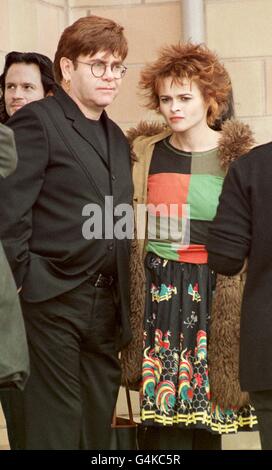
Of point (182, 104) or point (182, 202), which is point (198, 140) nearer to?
point (182, 104)

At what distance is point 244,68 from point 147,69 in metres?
1.35

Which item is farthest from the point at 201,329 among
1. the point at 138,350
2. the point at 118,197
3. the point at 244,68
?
the point at 244,68

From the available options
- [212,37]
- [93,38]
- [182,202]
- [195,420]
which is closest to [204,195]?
[182,202]

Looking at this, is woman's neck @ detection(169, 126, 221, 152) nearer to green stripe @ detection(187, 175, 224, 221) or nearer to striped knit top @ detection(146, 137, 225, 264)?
striped knit top @ detection(146, 137, 225, 264)

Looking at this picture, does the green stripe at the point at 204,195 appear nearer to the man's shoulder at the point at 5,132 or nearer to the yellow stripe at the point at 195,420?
the yellow stripe at the point at 195,420

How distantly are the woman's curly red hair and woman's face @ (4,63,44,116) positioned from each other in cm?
55

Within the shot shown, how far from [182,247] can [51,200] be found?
0.52 m

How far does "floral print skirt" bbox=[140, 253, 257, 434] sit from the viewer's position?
15.6 ft

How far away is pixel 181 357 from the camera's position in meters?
4.77

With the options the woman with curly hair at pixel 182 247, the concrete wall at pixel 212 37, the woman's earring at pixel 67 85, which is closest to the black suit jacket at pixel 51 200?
the woman's earring at pixel 67 85

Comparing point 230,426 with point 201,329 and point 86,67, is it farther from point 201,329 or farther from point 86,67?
point 86,67

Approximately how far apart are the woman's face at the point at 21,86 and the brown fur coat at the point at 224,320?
32.9 inches

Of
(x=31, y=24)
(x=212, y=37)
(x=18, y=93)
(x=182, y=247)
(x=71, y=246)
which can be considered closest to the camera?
(x=71, y=246)

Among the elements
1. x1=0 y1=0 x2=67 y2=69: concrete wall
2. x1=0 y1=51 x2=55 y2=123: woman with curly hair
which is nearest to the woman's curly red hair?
x1=0 y1=51 x2=55 y2=123: woman with curly hair
